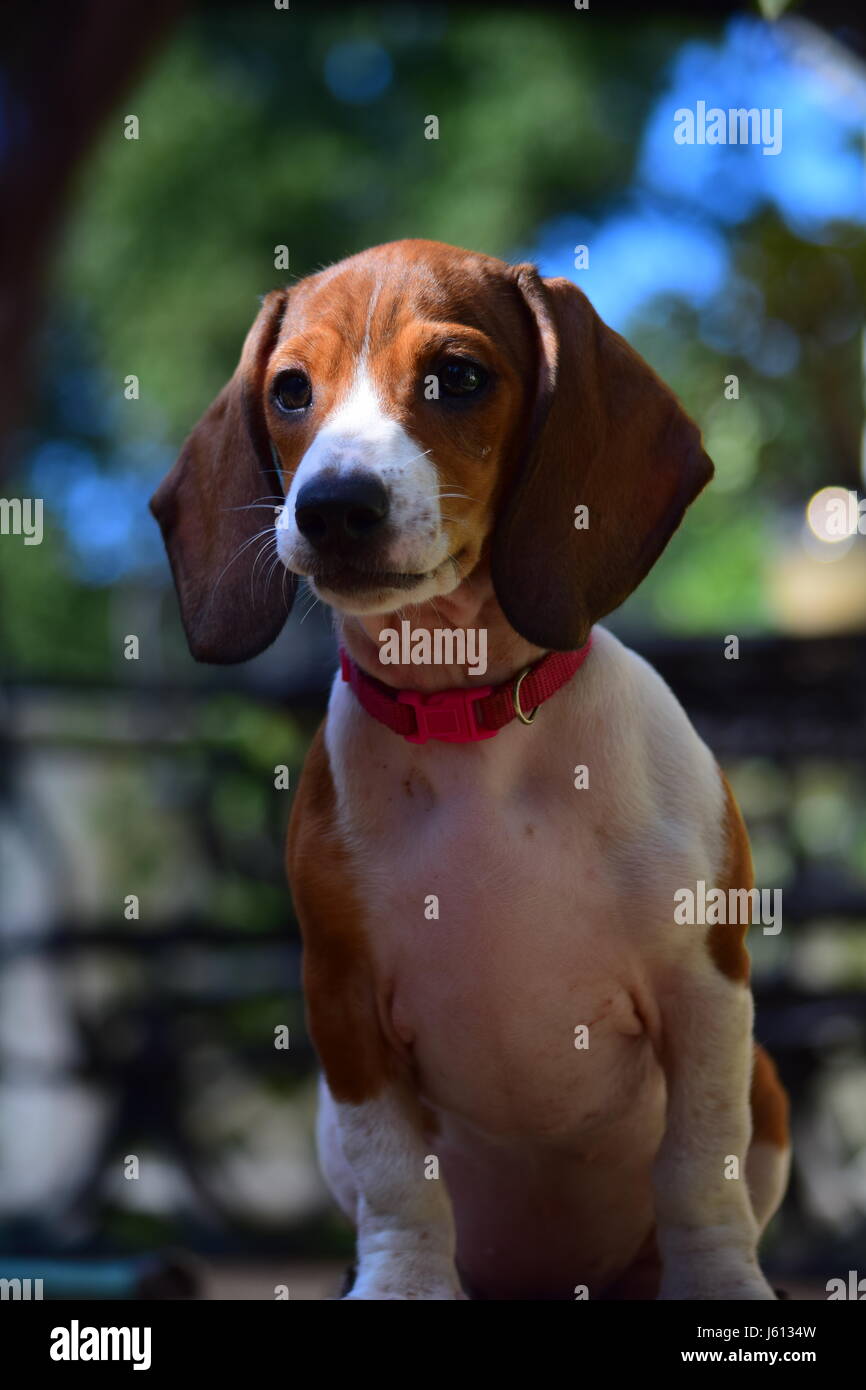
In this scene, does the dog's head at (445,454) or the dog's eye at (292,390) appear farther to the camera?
the dog's eye at (292,390)

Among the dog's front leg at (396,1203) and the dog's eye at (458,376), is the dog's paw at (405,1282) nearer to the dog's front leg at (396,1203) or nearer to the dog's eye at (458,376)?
the dog's front leg at (396,1203)

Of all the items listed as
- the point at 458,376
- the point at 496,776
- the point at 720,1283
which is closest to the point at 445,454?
the point at 458,376

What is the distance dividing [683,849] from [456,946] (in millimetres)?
317

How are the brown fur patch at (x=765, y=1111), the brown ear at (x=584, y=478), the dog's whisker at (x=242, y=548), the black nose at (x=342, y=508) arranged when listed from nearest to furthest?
the black nose at (x=342, y=508) → the brown ear at (x=584, y=478) → the dog's whisker at (x=242, y=548) → the brown fur patch at (x=765, y=1111)

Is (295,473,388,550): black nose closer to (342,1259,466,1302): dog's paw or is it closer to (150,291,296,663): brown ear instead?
(150,291,296,663): brown ear

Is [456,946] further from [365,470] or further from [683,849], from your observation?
[365,470]

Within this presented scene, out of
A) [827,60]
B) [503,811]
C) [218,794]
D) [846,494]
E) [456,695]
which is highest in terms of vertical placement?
[827,60]

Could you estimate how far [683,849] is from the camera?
1.87m

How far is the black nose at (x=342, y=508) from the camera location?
5.36ft

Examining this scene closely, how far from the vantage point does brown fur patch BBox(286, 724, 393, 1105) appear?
1.92 metres

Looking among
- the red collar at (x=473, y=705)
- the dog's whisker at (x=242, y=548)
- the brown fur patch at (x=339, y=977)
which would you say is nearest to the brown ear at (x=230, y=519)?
the dog's whisker at (x=242, y=548)

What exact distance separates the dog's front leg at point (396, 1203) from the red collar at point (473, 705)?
48 cm

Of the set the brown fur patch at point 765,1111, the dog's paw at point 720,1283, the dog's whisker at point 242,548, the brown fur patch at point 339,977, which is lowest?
the dog's paw at point 720,1283
